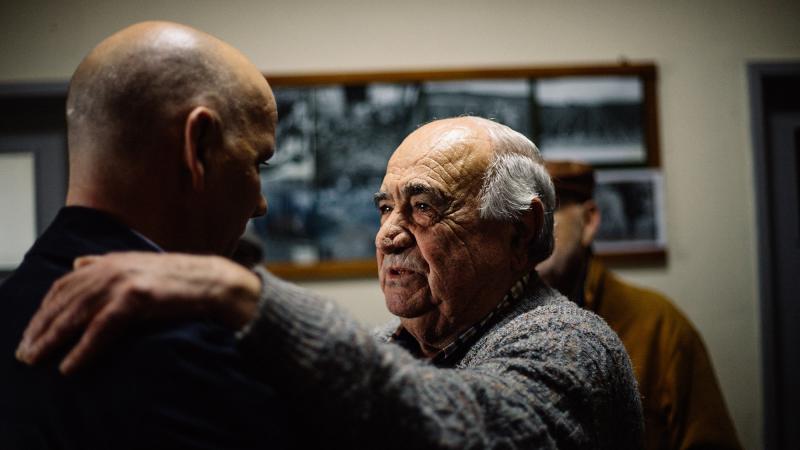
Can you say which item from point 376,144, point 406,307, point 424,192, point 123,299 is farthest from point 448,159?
point 376,144

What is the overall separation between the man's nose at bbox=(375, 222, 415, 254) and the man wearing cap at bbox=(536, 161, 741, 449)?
0.81m

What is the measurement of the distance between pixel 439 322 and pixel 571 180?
3.69 ft

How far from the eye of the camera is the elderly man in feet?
2.46

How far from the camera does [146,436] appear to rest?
0.72 meters

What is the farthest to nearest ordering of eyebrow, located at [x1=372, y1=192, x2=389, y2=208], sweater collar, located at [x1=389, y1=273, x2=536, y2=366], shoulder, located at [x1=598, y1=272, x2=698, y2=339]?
shoulder, located at [x1=598, y1=272, x2=698, y2=339] → eyebrow, located at [x1=372, y1=192, x2=389, y2=208] → sweater collar, located at [x1=389, y1=273, x2=536, y2=366]

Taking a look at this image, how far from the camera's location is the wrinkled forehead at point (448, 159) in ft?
4.61

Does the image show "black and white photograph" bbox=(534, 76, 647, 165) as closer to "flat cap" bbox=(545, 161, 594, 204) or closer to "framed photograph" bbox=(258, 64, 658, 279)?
"framed photograph" bbox=(258, 64, 658, 279)

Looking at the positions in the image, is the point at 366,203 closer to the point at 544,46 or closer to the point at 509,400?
the point at 544,46

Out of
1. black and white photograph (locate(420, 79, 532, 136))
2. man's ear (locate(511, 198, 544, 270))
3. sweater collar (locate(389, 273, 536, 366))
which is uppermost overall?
black and white photograph (locate(420, 79, 532, 136))

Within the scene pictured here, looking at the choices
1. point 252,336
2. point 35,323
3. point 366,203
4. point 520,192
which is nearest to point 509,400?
point 252,336

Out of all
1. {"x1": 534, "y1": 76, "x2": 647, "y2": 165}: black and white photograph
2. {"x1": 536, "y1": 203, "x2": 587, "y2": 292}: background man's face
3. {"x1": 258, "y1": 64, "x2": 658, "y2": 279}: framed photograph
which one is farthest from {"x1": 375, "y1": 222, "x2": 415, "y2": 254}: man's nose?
{"x1": 534, "y1": 76, "x2": 647, "y2": 165}: black and white photograph

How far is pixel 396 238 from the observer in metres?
1.44

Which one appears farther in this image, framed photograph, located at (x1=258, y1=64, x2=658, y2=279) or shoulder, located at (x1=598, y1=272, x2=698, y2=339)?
framed photograph, located at (x1=258, y1=64, x2=658, y2=279)

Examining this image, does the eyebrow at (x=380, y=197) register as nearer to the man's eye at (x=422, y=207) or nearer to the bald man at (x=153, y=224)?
the man's eye at (x=422, y=207)
